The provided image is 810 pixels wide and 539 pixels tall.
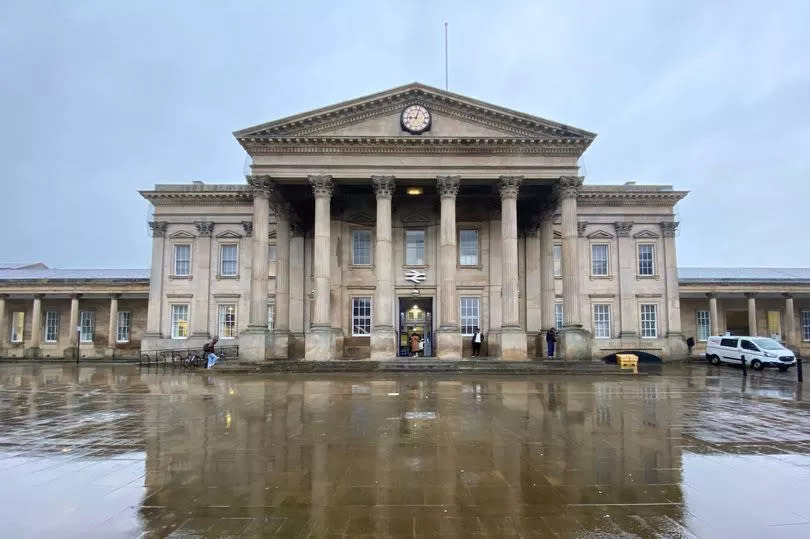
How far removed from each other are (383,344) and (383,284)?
3086 millimetres

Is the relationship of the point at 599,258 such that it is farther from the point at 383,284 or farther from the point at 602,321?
the point at 383,284

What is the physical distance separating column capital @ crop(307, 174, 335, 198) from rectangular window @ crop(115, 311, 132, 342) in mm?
23371

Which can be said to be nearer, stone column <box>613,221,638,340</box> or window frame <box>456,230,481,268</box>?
window frame <box>456,230,481,268</box>

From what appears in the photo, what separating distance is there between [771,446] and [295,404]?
9761 millimetres

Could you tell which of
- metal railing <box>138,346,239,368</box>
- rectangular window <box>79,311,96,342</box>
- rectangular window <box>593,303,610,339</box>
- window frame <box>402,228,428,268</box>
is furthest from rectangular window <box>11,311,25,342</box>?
rectangular window <box>593,303,610,339</box>

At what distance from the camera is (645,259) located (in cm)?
3516

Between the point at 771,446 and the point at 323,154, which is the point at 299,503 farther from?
the point at 323,154

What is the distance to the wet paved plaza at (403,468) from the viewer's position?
15.5 feet

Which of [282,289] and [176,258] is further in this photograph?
[176,258]

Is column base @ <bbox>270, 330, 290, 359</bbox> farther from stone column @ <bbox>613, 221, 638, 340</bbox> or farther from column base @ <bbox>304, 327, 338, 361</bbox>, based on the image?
stone column @ <bbox>613, 221, 638, 340</bbox>

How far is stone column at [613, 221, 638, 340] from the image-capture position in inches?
1356

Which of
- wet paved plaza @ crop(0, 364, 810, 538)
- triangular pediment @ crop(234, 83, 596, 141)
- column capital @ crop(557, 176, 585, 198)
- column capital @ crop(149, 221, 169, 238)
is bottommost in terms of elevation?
wet paved plaza @ crop(0, 364, 810, 538)

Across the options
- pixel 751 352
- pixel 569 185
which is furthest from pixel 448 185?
pixel 751 352

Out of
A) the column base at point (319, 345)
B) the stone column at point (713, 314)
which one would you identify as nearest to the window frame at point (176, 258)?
the column base at point (319, 345)
